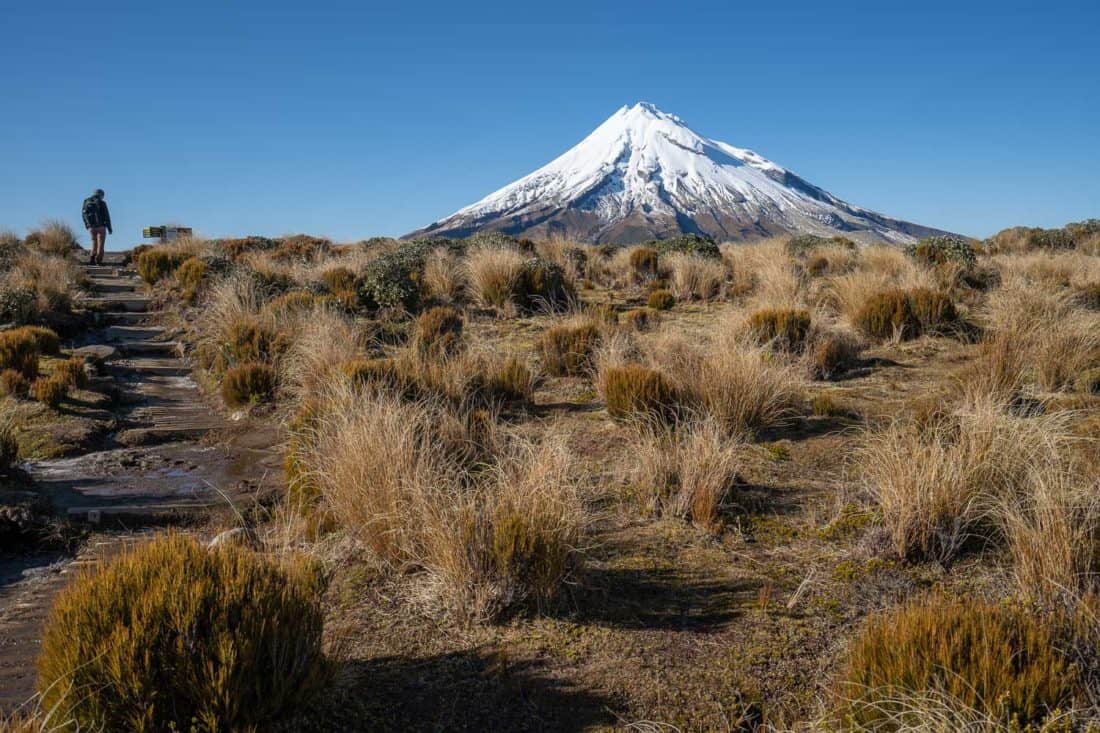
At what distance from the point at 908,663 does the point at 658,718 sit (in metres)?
0.83

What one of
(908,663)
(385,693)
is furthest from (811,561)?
(385,693)

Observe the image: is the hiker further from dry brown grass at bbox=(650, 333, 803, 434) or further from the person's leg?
dry brown grass at bbox=(650, 333, 803, 434)

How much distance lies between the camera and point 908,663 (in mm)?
2244

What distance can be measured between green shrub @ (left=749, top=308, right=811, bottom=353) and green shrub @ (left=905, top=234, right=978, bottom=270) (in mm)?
5363

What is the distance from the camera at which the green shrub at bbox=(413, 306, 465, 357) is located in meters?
7.61

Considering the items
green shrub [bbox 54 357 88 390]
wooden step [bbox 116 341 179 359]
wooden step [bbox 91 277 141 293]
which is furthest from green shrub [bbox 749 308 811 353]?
wooden step [bbox 91 277 141 293]

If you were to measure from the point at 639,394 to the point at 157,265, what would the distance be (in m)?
12.5

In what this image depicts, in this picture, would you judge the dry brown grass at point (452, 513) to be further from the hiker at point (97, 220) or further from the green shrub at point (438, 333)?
the hiker at point (97, 220)

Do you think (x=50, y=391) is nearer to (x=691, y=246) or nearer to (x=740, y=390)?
(x=740, y=390)

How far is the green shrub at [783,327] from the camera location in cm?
743

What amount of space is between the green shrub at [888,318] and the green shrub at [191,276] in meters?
10.1

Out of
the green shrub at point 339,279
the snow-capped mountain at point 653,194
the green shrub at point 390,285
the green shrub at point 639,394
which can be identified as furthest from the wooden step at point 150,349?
the snow-capped mountain at point 653,194

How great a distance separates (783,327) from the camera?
7.47 meters

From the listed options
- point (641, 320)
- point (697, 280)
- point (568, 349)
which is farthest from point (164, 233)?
point (568, 349)
